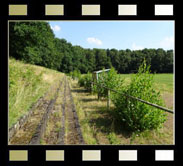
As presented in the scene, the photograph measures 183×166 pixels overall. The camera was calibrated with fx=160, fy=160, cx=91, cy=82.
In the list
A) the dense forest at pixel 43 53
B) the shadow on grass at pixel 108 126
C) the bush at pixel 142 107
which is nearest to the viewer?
the bush at pixel 142 107

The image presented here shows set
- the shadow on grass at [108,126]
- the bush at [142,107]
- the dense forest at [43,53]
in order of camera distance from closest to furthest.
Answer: the bush at [142,107] < the shadow on grass at [108,126] < the dense forest at [43,53]

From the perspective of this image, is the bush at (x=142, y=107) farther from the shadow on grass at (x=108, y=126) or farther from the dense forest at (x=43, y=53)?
the dense forest at (x=43, y=53)

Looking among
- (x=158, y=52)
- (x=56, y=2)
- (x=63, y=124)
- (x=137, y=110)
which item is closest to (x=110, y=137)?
(x=137, y=110)

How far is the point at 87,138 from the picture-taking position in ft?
12.6

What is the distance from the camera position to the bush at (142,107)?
13.1 feet

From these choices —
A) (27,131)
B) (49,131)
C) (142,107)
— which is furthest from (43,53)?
(142,107)

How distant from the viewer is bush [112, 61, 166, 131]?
13.1 feet

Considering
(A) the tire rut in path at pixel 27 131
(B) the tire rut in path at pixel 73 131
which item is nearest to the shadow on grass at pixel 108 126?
(B) the tire rut in path at pixel 73 131

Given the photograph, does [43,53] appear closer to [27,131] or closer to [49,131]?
[27,131]

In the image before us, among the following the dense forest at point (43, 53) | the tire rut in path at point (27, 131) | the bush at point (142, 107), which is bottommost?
the tire rut in path at point (27, 131)

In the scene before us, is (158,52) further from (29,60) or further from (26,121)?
(26,121)

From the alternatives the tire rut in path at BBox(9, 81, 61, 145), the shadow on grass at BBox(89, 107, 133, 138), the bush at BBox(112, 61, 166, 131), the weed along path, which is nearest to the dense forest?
the bush at BBox(112, 61, 166, 131)

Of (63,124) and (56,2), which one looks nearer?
(56,2)
